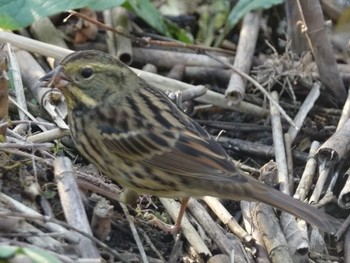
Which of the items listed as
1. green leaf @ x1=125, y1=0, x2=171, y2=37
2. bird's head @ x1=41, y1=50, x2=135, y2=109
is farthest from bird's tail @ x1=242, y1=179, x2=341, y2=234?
green leaf @ x1=125, y1=0, x2=171, y2=37

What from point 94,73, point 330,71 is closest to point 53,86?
point 94,73

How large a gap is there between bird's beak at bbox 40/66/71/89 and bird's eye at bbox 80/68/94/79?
68 mm

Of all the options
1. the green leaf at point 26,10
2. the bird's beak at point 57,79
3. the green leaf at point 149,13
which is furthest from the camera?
the green leaf at point 149,13

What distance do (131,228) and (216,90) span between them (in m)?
1.66

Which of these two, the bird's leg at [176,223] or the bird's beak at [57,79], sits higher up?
the bird's beak at [57,79]

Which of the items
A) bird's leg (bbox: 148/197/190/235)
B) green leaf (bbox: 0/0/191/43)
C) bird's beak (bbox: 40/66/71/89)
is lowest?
bird's leg (bbox: 148/197/190/235)

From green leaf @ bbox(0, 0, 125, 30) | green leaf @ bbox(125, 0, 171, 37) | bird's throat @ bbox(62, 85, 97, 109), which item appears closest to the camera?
bird's throat @ bbox(62, 85, 97, 109)

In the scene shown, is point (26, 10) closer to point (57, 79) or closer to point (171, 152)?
point (57, 79)

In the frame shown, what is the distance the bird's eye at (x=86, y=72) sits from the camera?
438 cm

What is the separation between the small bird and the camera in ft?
14.4

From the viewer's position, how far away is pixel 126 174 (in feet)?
14.6

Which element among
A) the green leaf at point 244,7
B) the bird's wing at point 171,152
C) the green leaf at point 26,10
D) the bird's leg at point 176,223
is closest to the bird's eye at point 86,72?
the bird's wing at point 171,152

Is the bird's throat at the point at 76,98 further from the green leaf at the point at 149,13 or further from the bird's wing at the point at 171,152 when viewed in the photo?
the green leaf at the point at 149,13

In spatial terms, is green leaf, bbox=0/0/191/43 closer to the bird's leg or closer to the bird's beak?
the bird's beak
